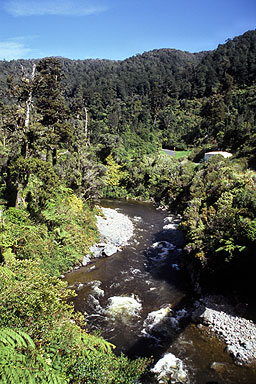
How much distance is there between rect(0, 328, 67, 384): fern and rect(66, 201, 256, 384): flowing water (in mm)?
5018

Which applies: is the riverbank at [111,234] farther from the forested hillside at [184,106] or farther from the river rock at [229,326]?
the forested hillside at [184,106]

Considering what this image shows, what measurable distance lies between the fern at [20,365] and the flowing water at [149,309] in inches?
198

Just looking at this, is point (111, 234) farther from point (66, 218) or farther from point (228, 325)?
point (228, 325)

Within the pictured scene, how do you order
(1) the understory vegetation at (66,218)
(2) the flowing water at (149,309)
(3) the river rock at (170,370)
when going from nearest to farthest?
(1) the understory vegetation at (66,218), (3) the river rock at (170,370), (2) the flowing water at (149,309)

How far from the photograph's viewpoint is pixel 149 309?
10.8 m

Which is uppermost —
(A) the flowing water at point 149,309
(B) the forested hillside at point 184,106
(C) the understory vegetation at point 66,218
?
(B) the forested hillside at point 184,106

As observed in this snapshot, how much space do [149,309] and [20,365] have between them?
26.9 feet

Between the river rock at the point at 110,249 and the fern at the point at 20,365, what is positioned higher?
the fern at the point at 20,365

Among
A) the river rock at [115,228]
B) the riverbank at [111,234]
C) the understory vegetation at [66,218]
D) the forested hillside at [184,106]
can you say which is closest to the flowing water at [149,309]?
the riverbank at [111,234]

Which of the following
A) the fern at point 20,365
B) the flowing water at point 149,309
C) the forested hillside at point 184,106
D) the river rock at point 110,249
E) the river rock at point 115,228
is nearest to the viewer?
the fern at point 20,365

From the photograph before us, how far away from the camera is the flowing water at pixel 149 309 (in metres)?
8.07

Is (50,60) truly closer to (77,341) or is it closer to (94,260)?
(94,260)

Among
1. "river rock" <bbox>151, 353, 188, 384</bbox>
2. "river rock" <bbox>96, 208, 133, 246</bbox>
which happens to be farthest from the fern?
"river rock" <bbox>96, 208, 133, 246</bbox>

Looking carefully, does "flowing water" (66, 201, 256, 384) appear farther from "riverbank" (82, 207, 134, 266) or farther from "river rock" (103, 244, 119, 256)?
"riverbank" (82, 207, 134, 266)
